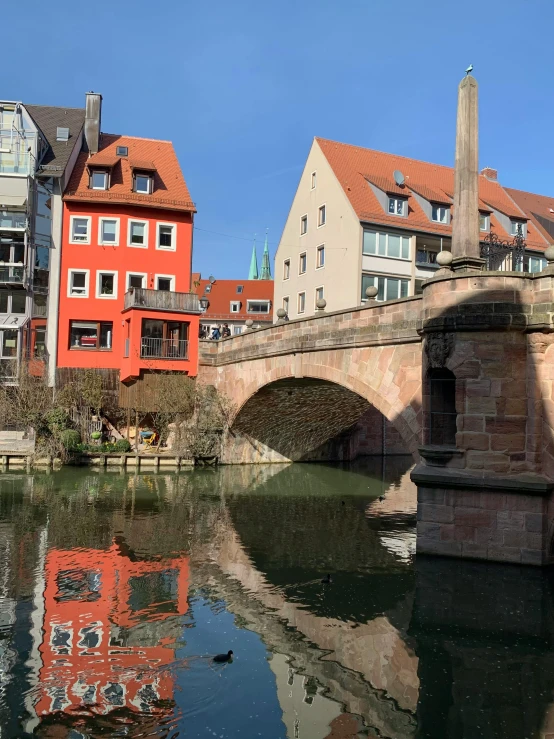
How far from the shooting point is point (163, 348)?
97.7 feet

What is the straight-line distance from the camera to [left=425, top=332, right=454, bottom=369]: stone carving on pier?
43.8ft

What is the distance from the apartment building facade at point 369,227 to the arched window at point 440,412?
18235 millimetres

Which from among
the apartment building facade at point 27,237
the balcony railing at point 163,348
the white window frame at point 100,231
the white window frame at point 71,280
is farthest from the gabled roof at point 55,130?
the balcony railing at point 163,348

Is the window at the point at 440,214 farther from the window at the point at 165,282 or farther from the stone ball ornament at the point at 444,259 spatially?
the stone ball ornament at the point at 444,259

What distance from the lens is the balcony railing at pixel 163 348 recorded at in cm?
2945

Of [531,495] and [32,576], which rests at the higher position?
[531,495]

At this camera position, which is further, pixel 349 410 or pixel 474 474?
pixel 349 410

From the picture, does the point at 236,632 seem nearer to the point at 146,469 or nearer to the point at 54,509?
the point at 54,509

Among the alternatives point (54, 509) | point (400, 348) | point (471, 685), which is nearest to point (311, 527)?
point (400, 348)

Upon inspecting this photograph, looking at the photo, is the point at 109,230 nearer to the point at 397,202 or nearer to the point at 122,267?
the point at 122,267

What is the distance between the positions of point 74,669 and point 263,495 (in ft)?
49.1

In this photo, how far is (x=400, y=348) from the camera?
53.1ft

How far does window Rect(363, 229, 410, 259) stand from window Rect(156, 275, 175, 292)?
8.90 m

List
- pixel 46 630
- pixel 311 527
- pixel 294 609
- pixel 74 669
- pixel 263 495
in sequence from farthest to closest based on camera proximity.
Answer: pixel 263 495, pixel 311 527, pixel 294 609, pixel 46 630, pixel 74 669
